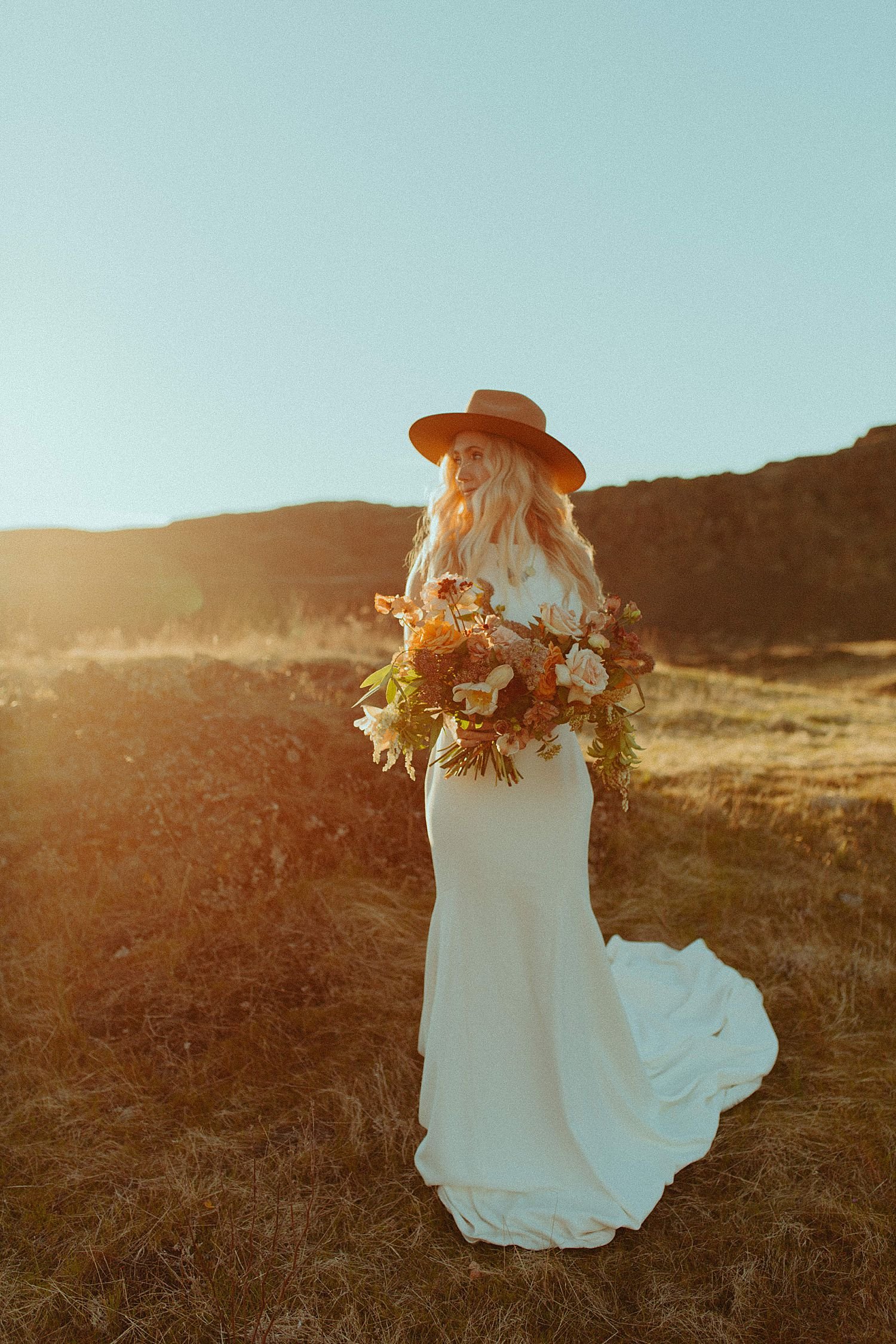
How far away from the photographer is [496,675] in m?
Result: 2.38

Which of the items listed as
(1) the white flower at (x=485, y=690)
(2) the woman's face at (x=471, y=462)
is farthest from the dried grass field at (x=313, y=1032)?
(2) the woman's face at (x=471, y=462)

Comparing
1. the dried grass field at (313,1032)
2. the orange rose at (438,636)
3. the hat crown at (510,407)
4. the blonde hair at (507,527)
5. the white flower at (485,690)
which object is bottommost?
the dried grass field at (313,1032)

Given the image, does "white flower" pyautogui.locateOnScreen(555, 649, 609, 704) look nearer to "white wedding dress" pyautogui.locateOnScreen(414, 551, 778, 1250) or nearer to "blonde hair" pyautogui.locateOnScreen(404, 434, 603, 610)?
"white wedding dress" pyautogui.locateOnScreen(414, 551, 778, 1250)

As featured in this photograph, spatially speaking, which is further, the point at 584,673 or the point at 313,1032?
the point at 313,1032

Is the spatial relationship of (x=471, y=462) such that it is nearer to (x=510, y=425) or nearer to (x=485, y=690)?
(x=510, y=425)

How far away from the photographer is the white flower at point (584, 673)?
7.89 feet

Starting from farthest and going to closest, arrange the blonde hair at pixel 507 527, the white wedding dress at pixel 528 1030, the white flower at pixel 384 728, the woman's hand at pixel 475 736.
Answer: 1. the blonde hair at pixel 507 527
2. the white wedding dress at pixel 528 1030
3. the white flower at pixel 384 728
4. the woman's hand at pixel 475 736

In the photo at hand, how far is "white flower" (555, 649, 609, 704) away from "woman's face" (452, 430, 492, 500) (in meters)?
1.23

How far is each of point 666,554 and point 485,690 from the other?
150 ft

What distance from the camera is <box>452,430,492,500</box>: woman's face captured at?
3381 millimetres

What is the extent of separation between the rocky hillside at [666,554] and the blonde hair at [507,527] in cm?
2267

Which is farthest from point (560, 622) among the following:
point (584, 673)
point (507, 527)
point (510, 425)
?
point (510, 425)

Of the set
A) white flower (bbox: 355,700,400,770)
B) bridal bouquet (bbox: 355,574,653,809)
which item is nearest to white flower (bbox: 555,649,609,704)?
bridal bouquet (bbox: 355,574,653,809)

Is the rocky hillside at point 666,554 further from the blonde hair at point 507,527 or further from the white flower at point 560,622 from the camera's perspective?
the white flower at point 560,622
